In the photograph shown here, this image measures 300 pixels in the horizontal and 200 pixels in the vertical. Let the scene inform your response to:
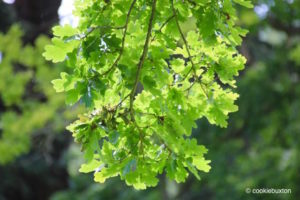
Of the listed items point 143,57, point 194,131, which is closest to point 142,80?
point 143,57

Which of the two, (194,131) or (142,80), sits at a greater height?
(194,131)

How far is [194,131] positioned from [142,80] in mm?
6463

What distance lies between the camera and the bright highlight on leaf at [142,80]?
159cm

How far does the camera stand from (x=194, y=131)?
798cm

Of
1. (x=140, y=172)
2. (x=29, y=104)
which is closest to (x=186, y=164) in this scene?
(x=140, y=172)

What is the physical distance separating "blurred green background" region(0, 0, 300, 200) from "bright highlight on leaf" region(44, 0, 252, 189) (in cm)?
492

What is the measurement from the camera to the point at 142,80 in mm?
1589

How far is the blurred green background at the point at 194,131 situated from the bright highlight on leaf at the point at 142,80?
4.92 meters

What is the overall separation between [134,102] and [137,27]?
0.28 meters

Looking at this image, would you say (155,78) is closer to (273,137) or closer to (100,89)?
(100,89)

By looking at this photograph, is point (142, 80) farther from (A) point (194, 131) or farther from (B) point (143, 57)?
(A) point (194, 131)

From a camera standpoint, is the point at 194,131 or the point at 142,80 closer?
the point at 142,80

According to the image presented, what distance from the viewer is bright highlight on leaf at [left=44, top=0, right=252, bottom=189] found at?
159 cm

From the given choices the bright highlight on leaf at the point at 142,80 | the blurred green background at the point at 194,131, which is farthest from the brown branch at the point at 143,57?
the blurred green background at the point at 194,131
